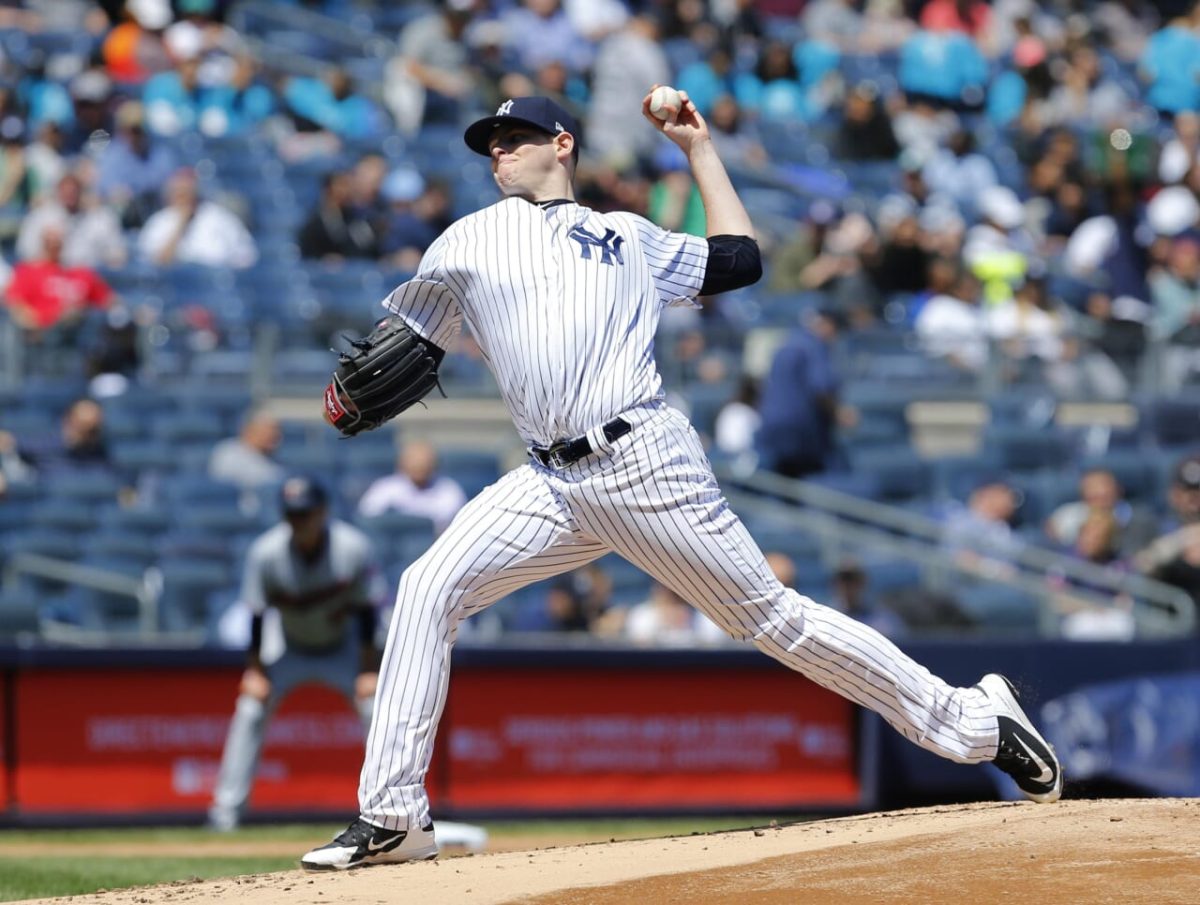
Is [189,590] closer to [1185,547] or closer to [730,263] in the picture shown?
[1185,547]

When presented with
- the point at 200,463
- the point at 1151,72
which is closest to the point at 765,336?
the point at 200,463

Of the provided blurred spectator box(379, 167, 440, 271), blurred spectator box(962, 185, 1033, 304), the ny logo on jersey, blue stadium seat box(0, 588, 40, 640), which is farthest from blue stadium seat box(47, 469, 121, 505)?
the ny logo on jersey

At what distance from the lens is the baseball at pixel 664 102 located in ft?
17.6

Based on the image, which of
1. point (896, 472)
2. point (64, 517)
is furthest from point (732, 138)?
point (64, 517)

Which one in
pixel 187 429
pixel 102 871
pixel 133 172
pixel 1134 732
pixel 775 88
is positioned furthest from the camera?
pixel 775 88

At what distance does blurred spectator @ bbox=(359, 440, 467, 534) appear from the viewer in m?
11.1

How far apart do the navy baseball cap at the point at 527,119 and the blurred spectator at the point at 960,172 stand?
35.9ft

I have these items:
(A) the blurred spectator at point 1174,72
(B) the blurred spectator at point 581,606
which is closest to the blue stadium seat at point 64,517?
(B) the blurred spectator at point 581,606

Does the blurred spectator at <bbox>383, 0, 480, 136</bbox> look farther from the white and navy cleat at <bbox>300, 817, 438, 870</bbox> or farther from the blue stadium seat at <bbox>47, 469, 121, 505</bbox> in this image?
the white and navy cleat at <bbox>300, 817, 438, 870</bbox>

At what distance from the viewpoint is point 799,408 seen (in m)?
11.9

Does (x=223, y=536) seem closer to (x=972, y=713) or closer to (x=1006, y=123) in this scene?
(x=972, y=713)

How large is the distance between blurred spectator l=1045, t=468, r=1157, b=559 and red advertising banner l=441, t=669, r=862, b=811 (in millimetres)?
2107

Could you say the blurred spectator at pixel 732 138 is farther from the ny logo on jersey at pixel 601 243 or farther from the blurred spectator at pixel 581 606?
the ny logo on jersey at pixel 601 243

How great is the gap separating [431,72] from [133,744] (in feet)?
22.4
